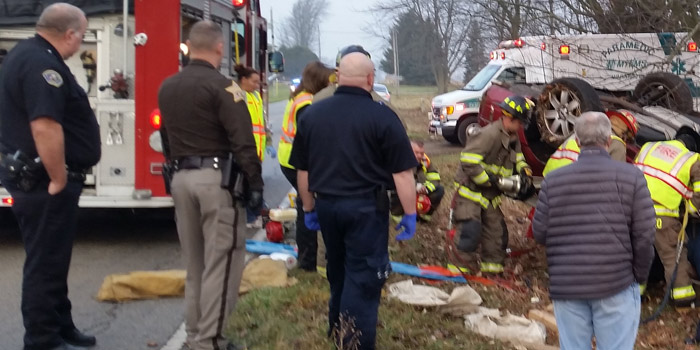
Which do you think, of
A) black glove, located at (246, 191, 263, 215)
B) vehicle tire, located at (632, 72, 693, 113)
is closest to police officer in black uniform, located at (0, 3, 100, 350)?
black glove, located at (246, 191, 263, 215)

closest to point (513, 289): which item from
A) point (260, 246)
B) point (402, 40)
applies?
point (260, 246)

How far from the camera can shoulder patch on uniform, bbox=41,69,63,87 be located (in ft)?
16.1

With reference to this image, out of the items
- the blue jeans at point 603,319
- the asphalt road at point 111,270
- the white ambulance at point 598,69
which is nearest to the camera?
the blue jeans at point 603,319

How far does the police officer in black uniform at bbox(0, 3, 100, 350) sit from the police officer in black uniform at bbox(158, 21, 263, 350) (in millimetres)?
577

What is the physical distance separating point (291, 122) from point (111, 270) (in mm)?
2102

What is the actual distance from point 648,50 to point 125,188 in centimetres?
602

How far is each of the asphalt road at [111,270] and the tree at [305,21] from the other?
9061 cm

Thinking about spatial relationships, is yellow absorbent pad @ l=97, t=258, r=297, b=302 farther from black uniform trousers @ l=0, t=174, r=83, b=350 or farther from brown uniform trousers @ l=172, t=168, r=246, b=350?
brown uniform trousers @ l=172, t=168, r=246, b=350

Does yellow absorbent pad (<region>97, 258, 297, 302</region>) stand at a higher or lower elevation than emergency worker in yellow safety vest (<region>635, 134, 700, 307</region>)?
lower

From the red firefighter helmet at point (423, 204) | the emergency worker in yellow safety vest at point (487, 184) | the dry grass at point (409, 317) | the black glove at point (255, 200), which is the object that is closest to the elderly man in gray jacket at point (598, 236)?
the dry grass at point (409, 317)

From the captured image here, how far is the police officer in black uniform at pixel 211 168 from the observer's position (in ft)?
16.6

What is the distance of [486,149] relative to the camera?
747cm

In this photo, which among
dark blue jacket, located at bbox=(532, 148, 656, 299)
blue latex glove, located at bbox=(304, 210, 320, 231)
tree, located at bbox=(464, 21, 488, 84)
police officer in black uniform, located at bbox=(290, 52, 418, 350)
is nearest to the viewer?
dark blue jacket, located at bbox=(532, 148, 656, 299)

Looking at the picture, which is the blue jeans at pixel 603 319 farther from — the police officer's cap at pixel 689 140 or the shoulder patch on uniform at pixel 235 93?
the police officer's cap at pixel 689 140
